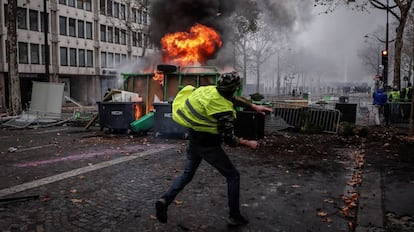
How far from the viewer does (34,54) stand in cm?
3662

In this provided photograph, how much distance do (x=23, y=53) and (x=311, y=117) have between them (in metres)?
30.4

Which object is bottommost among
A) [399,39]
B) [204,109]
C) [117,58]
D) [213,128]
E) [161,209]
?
[161,209]

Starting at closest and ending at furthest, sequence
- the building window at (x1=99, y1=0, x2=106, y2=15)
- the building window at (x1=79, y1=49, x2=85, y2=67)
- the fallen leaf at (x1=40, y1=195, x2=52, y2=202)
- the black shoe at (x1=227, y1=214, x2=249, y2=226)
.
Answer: the black shoe at (x1=227, y1=214, x2=249, y2=226), the fallen leaf at (x1=40, y1=195, x2=52, y2=202), the building window at (x1=79, y1=49, x2=85, y2=67), the building window at (x1=99, y1=0, x2=106, y2=15)

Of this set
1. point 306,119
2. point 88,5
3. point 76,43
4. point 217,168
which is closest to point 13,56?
point 306,119

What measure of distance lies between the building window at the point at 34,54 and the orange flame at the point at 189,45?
81.0ft

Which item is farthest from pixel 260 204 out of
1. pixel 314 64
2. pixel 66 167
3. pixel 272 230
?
pixel 314 64

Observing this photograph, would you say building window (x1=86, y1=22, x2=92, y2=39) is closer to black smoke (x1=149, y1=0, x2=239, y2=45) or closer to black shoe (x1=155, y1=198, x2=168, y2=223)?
black smoke (x1=149, y1=0, x2=239, y2=45)

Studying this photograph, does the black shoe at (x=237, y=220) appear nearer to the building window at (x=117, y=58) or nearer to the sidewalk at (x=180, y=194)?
the sidewalk at (x=180, y=194)

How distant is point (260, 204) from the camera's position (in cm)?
521

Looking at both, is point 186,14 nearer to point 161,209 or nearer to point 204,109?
point 204,109

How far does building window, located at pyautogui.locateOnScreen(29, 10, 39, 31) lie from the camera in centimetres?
3628

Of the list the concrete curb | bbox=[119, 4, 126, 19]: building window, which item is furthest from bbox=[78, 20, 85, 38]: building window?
the concrete curb

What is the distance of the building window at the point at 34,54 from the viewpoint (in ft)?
119

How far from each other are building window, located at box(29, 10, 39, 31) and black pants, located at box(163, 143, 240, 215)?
36.7 meters
